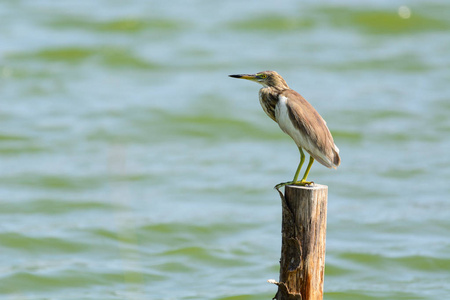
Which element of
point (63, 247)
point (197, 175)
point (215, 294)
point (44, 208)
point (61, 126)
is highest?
point (61, 126)

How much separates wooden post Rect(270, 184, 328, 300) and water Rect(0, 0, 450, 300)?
3.60ft

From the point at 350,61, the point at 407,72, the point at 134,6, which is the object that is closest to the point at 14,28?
the point at 134,6

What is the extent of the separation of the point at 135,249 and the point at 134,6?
40.8ft

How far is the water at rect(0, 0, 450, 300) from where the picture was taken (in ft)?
30.5

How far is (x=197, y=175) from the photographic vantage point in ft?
43.1

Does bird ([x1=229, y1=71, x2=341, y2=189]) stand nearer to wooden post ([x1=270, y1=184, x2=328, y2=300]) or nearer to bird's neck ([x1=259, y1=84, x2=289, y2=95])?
bird's neck ([x1=259, y1=84, x2=289, y2=95])

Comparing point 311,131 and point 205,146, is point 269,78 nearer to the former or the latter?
point 311,131

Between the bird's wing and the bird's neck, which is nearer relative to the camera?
the bird's wing

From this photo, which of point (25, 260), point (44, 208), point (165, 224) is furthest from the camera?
point (44, 208)

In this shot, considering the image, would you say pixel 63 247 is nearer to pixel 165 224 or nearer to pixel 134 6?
pixel 165 224

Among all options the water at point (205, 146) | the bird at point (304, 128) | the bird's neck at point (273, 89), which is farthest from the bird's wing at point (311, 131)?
the water at point (205, 146)

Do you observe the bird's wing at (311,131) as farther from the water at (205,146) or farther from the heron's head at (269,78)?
the water at (205,146)

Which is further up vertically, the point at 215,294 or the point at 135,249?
the point at 135,249

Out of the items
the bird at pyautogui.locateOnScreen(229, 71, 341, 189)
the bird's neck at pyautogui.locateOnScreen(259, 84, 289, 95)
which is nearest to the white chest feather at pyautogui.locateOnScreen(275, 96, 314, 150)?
the bird at pyautogui.locateOnScreen(229, 71, 341, 189)
